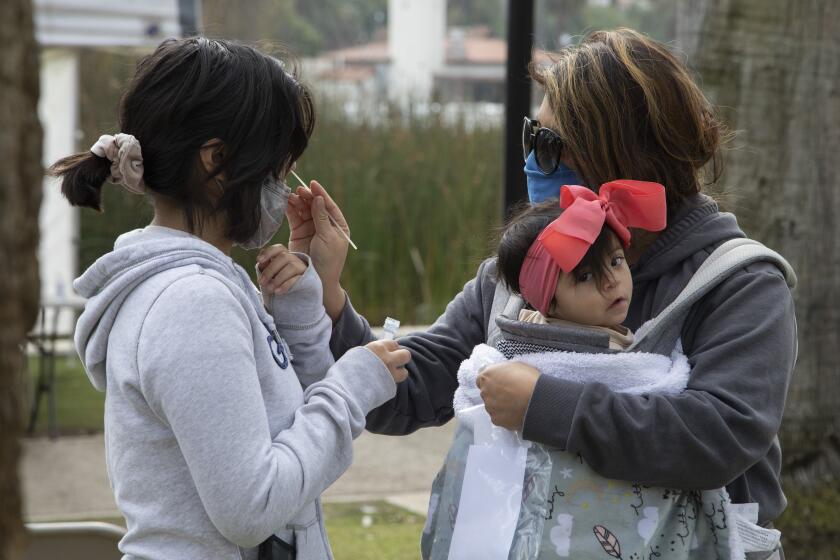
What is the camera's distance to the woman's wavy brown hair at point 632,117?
7.72ft

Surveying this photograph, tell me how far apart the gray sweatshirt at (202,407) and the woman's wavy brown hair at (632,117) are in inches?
27.4

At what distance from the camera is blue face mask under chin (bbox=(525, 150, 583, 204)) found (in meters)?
2.47

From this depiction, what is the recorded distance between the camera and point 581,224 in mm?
2100

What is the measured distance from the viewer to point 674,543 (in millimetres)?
2086

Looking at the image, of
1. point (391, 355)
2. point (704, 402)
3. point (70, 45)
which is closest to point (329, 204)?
point (391, 355)

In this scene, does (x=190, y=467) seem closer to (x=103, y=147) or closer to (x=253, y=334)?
(x=253, y=334)

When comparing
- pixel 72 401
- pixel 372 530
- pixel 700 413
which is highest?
pixel 700 413

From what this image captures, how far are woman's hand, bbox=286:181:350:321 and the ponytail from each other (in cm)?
46

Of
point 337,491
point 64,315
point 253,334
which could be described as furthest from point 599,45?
point 64,315

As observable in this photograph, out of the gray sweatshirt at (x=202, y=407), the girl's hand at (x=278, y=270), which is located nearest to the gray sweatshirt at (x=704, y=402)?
the gray sweatshirt at (x=202, y=407)

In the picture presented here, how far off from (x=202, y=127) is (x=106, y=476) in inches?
184

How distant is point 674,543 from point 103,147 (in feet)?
4.05

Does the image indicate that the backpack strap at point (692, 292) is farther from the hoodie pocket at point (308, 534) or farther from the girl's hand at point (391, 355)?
the hoodie pocket at point (308, 534)

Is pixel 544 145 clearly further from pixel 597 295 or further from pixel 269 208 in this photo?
pixel 269 208
